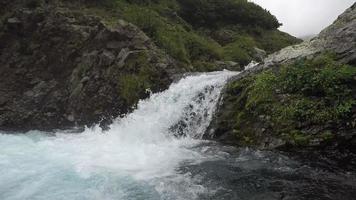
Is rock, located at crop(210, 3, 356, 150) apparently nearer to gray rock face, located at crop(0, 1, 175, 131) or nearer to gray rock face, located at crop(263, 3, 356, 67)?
gray rock face, located at crop(263, 3, 356, 67)

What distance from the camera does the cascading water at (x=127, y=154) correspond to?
879 centimetres

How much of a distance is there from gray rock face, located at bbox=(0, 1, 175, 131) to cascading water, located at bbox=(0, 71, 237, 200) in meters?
1.23

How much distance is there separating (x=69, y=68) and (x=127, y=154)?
368 inches

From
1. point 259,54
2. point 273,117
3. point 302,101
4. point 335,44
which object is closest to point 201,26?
point 259,54

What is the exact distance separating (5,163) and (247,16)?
901 inches

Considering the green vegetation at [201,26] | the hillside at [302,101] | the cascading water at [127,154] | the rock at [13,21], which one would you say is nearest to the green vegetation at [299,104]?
the hillside at [302,101]

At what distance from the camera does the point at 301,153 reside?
401 inches

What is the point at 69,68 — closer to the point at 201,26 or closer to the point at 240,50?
the point at 240,50

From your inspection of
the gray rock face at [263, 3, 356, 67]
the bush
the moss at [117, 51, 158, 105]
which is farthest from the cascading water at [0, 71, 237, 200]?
the bush

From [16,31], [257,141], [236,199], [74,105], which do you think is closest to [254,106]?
[257,141]

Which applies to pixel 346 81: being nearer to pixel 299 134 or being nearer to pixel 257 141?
pixel 299 134

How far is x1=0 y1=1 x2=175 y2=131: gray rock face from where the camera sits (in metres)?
17.7

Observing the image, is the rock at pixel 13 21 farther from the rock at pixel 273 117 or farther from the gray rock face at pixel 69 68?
the rock at pixel 273 117

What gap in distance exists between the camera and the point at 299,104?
10938 millimetres
